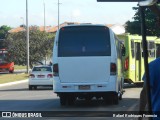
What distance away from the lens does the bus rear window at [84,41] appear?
17.5 meters

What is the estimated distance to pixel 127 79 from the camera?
2881 centimetres

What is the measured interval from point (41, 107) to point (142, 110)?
530 inches

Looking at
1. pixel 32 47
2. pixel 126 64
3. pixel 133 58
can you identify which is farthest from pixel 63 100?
Result: pixel 32 47

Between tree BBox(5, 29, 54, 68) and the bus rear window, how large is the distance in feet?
159

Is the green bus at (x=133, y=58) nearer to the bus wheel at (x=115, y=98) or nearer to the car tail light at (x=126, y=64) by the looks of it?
the car tail light at (x=126, y=64)

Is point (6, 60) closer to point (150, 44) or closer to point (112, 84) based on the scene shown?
point (150, 44)

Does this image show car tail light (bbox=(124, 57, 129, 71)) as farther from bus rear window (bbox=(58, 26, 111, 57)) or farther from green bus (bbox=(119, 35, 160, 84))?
bus rear window (bbox=(58, 26, 111, 57))

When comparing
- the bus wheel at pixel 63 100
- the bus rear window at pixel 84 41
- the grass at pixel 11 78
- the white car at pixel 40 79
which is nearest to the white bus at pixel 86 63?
the bus rear window at pixel 84 41

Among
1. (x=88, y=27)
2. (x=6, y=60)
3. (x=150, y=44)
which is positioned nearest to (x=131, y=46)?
(x=150, y=44)

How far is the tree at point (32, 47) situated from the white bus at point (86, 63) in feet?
159

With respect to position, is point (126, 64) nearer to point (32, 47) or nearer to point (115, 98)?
point (115, 98)

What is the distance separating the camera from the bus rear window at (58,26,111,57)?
691 inches

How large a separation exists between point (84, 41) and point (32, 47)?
50.0 metres

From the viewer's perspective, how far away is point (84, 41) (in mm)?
17688
